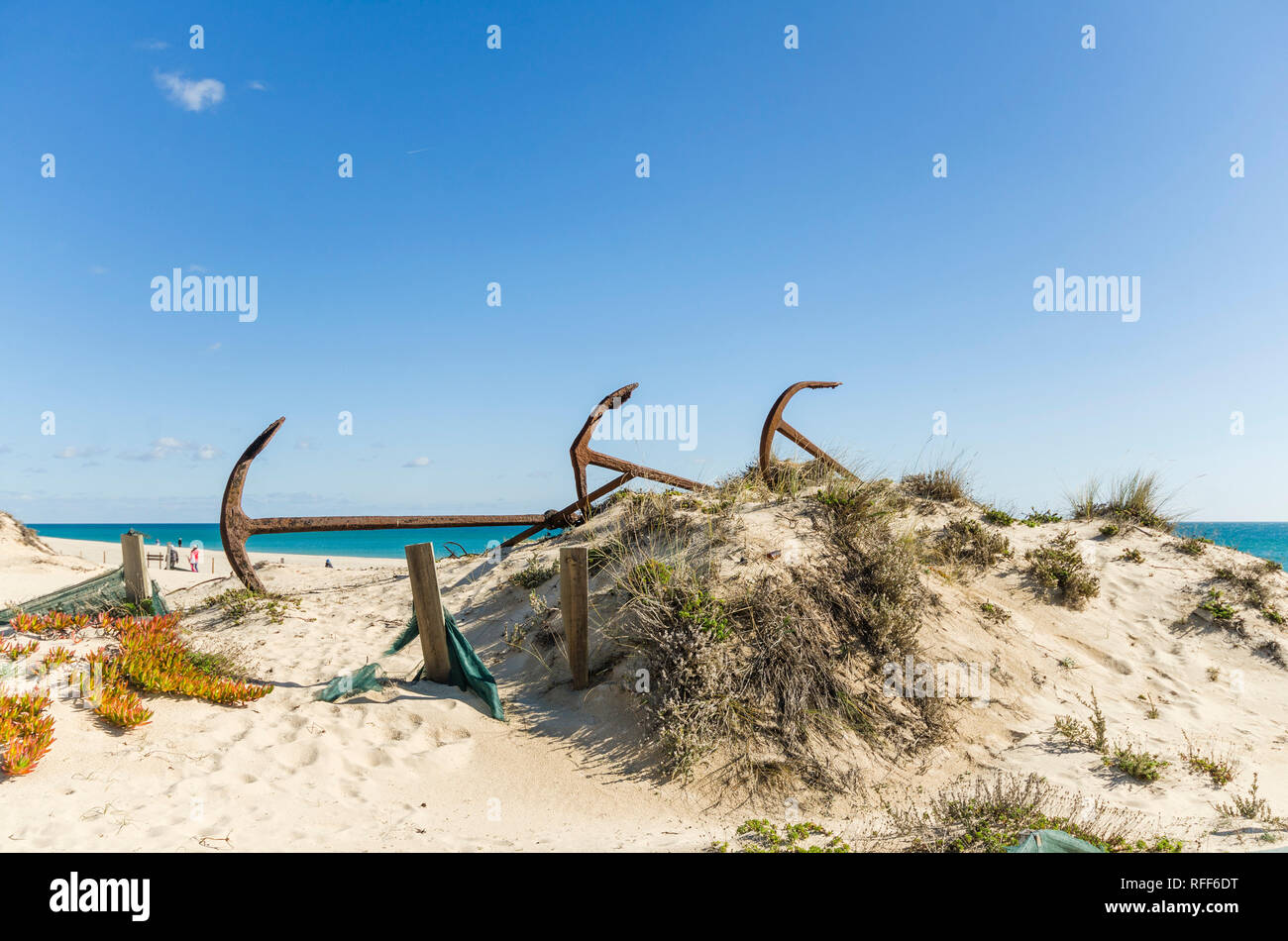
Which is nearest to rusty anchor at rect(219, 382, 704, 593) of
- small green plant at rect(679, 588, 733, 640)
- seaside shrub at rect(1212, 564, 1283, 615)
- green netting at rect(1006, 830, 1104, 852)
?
small green plant at rect(679, 588, 733, 640)

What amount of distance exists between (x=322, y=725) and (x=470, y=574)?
459cm

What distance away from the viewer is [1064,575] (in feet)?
27.4

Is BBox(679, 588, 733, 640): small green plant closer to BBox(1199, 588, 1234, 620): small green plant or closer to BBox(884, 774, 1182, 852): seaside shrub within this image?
BBox(884, 774, 1182, 852): seaside shrub

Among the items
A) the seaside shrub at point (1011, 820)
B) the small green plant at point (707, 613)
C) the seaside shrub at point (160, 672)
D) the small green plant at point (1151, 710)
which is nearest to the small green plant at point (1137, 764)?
the seaside shrub at point (1011, 820)

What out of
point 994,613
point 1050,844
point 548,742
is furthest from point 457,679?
point 994,613

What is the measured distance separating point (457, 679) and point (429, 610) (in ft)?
2.38

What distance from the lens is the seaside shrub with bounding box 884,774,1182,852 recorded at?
12.3ft

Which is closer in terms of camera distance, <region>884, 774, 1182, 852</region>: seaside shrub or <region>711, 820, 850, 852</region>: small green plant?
<region>884, 774, 1182, 852</region>: seaside shrub

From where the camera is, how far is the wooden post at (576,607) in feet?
19.1

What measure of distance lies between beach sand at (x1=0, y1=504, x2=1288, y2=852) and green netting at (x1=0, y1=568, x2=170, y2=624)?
985 mm
